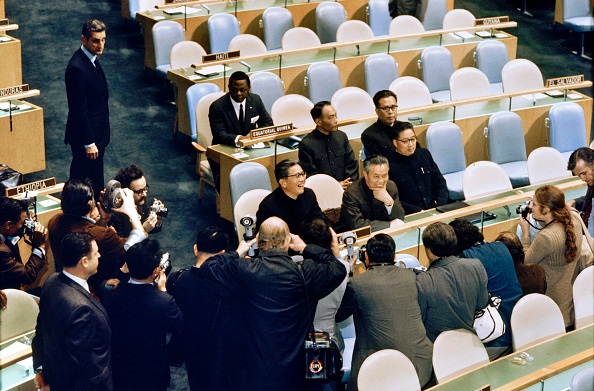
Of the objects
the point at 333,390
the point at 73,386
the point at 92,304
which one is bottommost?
the point at 333,390

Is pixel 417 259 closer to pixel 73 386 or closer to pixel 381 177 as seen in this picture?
pixel 381 177

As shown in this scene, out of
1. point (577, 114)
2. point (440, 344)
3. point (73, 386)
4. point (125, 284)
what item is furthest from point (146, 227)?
point (577, 114)

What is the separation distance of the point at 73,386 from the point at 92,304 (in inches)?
15.1

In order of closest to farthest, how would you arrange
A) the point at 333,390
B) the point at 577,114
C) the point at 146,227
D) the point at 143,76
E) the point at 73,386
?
the point at 73,386 < the point at 333,390 < the point at 146,227 < the point at 577,114 < the point at 143,76

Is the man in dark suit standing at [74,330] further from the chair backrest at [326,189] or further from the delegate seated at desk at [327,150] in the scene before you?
the delegate seated at desk at [327,150]

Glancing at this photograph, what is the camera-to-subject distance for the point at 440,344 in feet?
15.8

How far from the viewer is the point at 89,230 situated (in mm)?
5152

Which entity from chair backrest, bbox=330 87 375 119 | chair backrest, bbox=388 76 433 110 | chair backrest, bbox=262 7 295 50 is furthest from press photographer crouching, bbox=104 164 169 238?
chair backrest, bbox=262 7 295 50

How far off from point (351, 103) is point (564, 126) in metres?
1.89

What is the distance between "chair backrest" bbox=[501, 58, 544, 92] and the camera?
902 centimetres

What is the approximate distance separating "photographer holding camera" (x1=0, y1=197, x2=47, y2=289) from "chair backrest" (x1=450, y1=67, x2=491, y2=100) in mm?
4504

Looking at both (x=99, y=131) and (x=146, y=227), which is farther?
(x=99, y=131)

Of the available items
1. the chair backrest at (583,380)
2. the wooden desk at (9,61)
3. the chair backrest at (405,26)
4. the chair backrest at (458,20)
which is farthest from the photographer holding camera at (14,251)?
the chair backrest at (458,20)

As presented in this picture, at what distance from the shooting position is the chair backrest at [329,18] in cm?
986
